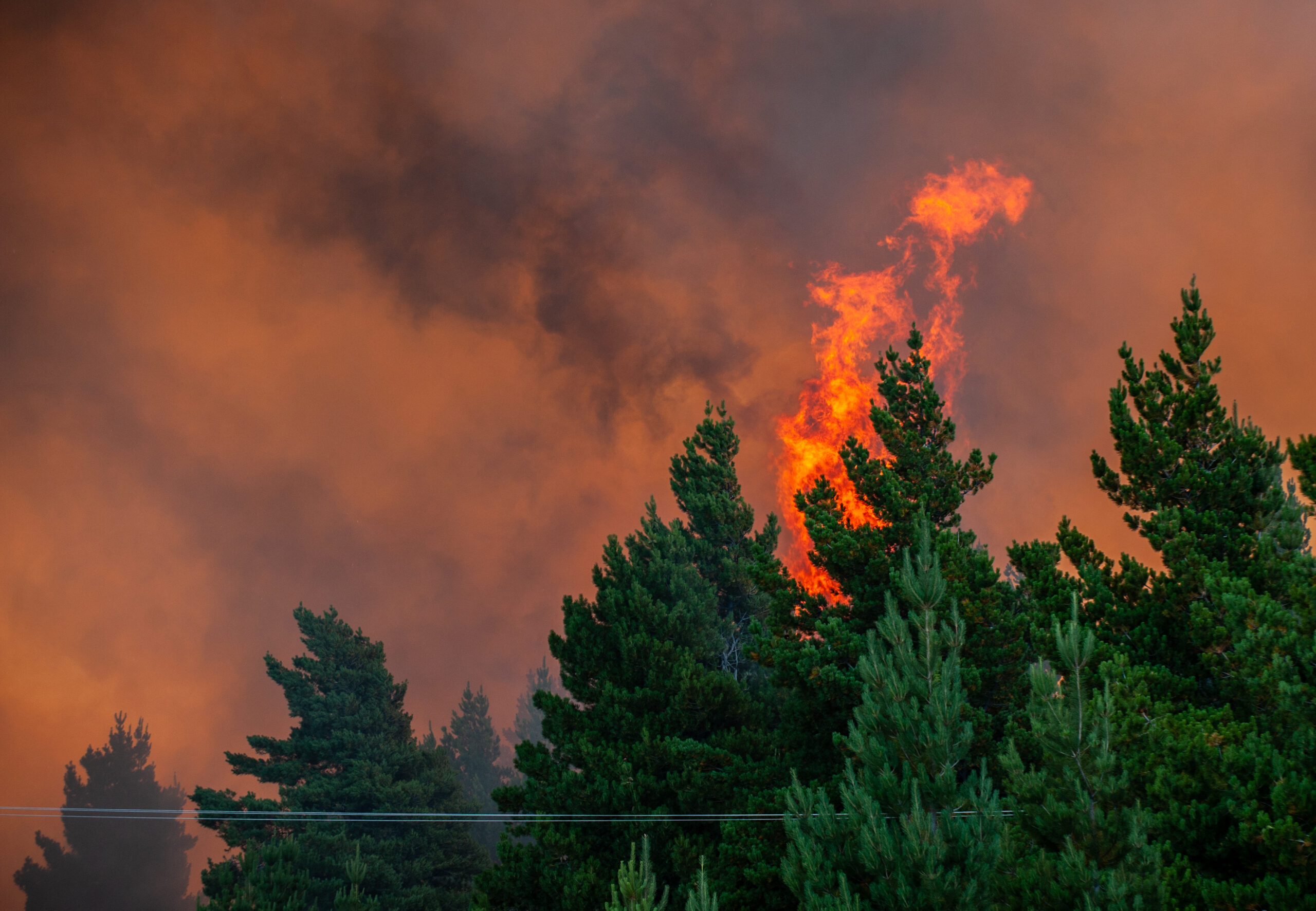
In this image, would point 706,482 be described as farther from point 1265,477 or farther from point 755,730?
point 1265,477

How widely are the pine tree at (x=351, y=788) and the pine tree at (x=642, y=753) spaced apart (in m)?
15.4

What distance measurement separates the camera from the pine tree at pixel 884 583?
668 inches

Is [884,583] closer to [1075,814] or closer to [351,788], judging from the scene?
[1075,814]

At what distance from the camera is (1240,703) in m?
12.8

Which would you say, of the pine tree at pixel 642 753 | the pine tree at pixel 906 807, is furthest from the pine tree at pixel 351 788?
the pine tree at pixel 906 807

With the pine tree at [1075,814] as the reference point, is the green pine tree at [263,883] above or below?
below

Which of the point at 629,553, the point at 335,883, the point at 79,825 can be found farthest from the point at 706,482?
the point at 79,825

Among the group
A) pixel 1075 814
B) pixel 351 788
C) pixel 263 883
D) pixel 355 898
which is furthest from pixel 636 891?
pixel 351 788

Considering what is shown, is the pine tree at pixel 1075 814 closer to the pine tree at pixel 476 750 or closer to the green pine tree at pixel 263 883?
the green pine tree at pixel 263 883

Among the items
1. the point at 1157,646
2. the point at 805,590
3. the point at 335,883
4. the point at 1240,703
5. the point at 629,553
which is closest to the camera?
the point at 1240,703

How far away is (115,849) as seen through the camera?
242 ft

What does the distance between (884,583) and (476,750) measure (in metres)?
85.7

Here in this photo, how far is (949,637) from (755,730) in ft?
38.7

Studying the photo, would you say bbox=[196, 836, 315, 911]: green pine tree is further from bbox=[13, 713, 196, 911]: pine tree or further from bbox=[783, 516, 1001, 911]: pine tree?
bbox=[13, 713, 196, 911]: pine tree
